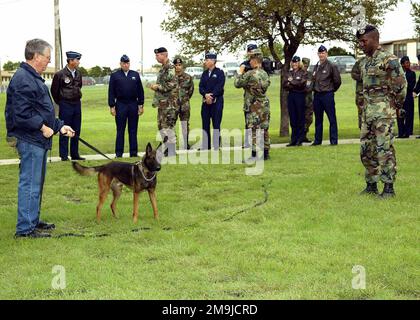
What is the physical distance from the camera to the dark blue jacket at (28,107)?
6.80 metres

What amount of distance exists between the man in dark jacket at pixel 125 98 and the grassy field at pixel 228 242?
2.78m

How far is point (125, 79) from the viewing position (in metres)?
13.3

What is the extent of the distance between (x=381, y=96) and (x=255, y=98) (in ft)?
13.6

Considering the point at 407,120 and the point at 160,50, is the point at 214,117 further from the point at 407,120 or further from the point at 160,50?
the point at 407,120

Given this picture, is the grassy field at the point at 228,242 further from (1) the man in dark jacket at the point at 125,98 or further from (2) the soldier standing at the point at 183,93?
(2) the soldier standing at the point at 183,93

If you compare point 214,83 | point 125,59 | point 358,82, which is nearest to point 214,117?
point 214,83

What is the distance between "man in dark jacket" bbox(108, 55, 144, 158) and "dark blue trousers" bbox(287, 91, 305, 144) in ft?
12.8

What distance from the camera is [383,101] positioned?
8.51 m

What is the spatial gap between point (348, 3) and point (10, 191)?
11.5 meters

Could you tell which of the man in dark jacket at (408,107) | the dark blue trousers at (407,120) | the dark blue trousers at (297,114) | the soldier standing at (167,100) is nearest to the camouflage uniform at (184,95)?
the soldier standing at (167,100)

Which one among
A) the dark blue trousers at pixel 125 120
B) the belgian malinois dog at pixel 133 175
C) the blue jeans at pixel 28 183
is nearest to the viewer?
the blue jeans at pixel 28 183

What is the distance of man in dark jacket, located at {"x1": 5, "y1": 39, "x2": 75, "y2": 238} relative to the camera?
22.4ft
